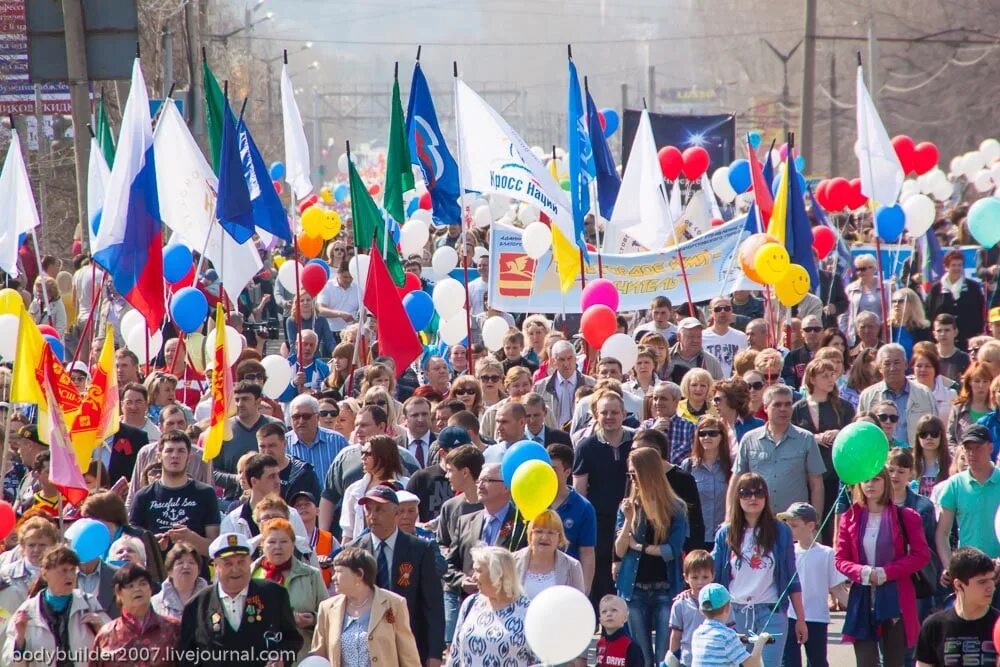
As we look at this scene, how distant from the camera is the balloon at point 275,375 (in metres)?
12.0

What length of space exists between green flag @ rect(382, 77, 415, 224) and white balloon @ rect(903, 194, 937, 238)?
6390mm

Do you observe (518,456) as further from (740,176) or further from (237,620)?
(740,176)

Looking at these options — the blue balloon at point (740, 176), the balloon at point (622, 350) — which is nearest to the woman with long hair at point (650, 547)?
the balloon at point (622, 350)

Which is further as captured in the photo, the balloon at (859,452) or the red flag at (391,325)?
the red flag at (391,325)

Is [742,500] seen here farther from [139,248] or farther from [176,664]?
[139,248]

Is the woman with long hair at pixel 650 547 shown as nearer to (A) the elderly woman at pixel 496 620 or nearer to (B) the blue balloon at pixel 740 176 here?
(A) the elderly woman at pixel 496 620

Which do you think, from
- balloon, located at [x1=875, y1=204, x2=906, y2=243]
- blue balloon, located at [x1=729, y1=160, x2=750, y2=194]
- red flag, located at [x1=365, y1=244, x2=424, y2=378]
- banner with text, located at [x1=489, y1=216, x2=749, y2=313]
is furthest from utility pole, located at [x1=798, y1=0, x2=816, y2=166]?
red flag, located at [x1=365, y1=244, x2=424, y2=378]

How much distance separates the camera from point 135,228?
11711 mm

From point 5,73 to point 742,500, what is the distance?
19.3 meters

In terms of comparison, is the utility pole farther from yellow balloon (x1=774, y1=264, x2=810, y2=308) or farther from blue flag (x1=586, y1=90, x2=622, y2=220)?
yellow balloon (x1=774, y1=264, x2=810, y2=308)

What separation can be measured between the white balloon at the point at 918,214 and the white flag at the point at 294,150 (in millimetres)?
6575

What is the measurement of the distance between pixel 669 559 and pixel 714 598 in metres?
1.05

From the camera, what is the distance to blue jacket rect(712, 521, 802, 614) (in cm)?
799

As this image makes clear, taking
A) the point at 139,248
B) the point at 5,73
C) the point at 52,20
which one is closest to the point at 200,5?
the point at 5,73
